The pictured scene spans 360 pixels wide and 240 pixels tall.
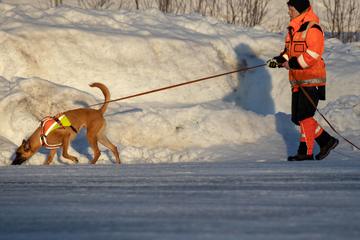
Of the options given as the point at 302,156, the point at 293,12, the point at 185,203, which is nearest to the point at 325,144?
the point at 302,156

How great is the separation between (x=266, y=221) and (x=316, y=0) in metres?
31.7

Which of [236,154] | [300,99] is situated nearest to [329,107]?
[236,154]

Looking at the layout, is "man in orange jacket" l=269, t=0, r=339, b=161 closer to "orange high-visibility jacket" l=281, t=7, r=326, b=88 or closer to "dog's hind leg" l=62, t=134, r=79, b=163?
"orange high-visibility jacket" l=281, t=7, r=326, b=88

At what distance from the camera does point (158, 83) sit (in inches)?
599

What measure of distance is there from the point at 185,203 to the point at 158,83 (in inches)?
359

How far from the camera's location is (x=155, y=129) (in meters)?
13.1

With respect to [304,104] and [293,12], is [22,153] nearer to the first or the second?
[304,104]

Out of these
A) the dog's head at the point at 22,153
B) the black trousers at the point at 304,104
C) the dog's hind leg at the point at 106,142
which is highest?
the black trousers at the point at 304,104

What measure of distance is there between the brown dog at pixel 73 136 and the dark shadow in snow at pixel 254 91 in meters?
4.28

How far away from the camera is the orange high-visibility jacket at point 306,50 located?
34.6ft

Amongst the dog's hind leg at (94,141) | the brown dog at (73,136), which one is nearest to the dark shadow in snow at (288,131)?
the brown dog at (73,136)

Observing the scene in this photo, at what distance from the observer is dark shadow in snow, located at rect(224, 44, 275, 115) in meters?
16.1

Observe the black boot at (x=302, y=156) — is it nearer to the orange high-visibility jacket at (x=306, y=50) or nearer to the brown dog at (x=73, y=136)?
the orange high-visibility jacket at (x=306, y=50)

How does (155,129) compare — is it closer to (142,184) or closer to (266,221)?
(142,184)
